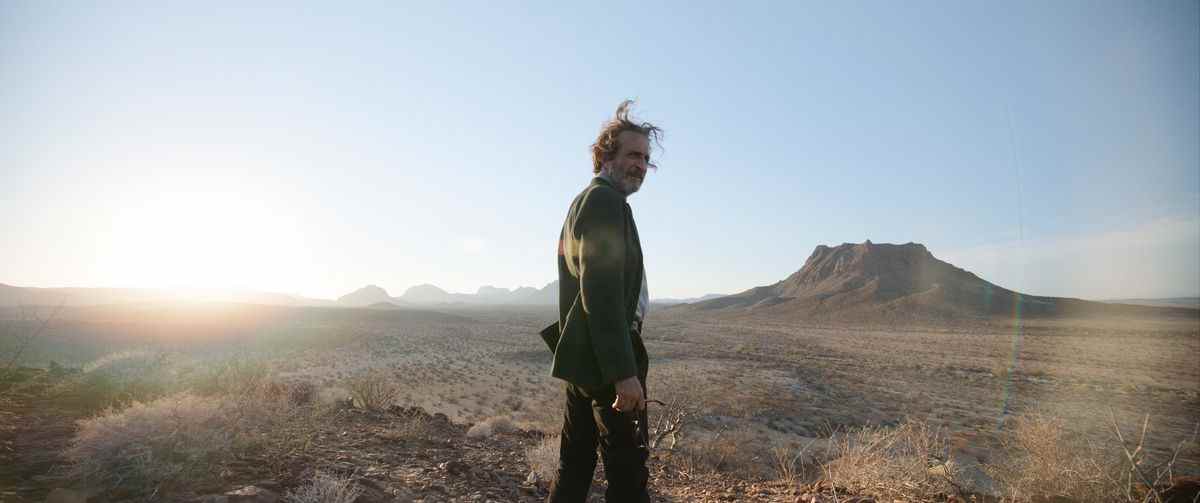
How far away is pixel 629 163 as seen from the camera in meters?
1.96

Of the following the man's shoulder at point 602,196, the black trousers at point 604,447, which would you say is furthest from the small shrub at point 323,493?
the man's shoulder at point 602,196

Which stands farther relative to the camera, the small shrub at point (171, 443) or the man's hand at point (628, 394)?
the small shrub at point (171, 443)

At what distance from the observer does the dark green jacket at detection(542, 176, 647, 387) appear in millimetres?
1631

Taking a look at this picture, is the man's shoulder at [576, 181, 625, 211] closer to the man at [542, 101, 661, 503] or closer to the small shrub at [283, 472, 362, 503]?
the man at [542, 101, 661, 503]

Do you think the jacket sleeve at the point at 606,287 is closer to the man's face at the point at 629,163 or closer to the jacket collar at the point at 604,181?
the jacket collar at the point at 604,181

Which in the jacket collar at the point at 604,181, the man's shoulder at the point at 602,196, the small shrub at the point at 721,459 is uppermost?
the jacket collar at the point at 604,181

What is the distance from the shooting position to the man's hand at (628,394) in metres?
1.58

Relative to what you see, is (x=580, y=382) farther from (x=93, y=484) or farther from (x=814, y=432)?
(x=814, y=432)

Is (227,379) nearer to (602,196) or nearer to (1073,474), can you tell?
(602,196)

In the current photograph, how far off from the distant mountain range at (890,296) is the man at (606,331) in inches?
2036

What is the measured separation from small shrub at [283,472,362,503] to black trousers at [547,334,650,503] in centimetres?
140

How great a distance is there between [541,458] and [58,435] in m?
3.22

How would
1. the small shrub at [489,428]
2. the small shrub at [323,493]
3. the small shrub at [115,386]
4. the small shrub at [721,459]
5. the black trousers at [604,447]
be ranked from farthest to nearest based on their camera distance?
the small shrub at [489,428] → the small shrub at [115,386] → the small shrub at [721,459] → the small shrub at [323,493] → the black trousers at [604,447]

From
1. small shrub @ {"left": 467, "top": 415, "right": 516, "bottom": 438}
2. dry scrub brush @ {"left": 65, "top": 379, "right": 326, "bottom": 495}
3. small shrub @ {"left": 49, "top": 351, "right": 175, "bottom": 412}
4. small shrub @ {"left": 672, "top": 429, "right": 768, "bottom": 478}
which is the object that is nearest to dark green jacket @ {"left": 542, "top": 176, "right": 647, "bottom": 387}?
dry scrub brush @ {"left": 65, "top": 379, "right": 326, "bottom": 495}
